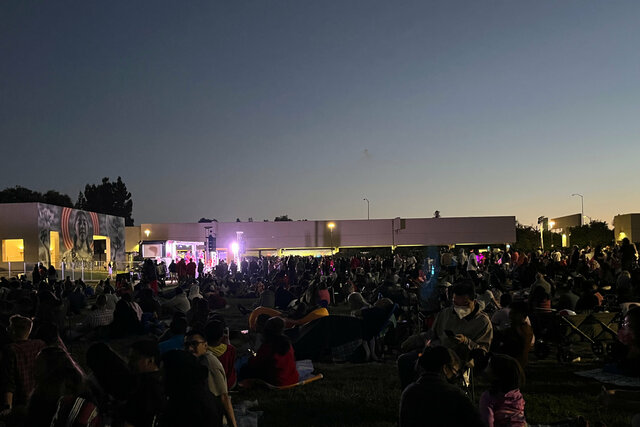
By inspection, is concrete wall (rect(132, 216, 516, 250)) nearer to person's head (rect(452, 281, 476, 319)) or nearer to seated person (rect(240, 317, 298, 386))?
seated person (rect(240, 317, 298, 386))

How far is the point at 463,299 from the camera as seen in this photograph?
6586 mm

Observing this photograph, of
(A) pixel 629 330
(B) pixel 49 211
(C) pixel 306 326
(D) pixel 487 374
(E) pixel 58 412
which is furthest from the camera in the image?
(B) pixel 49 211

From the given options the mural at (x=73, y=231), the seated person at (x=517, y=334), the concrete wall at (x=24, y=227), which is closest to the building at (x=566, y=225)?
the mural at (x=73, y=231)

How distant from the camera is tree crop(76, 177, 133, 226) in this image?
108688 millimetres

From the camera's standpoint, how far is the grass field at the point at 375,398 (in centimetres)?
659

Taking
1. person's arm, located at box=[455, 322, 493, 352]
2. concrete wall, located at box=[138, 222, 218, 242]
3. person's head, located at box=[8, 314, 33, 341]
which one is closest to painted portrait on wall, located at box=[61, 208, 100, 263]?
concrete wall, located at box=[138, 222, 218, 242]

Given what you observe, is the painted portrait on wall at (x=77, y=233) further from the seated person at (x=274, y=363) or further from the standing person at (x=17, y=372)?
the standing person at (x=17, y=372)

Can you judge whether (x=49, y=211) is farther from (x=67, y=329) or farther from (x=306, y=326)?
(x=306, y=326)

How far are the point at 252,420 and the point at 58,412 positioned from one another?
315 cm

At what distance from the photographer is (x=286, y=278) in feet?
77.3

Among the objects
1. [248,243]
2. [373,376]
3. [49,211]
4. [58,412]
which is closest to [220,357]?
[373,376]

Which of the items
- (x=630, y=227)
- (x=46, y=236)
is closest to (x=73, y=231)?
(x=46, y=236)

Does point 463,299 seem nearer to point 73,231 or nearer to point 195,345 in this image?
point 195,345

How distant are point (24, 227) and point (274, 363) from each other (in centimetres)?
3724
